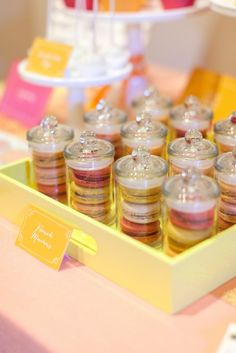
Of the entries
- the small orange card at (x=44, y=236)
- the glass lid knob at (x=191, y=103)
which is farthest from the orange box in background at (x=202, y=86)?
the small orange card at (x=44, y=236)

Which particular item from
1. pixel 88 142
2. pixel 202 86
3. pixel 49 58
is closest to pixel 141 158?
A: pixel 88 142

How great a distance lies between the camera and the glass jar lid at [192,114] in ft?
4.25

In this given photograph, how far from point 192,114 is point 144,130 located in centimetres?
16

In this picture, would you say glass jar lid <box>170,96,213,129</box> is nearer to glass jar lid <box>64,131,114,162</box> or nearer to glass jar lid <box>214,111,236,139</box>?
glass jar lid <box>214,111,236,139</box>

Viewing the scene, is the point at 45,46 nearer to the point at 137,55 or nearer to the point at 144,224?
the point at 137,55

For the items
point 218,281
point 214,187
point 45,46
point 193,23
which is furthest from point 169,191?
point 193,23

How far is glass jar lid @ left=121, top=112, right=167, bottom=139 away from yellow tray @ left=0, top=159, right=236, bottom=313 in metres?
0.22

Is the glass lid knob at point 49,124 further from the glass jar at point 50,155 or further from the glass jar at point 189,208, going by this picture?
the glass jar at point 189,208

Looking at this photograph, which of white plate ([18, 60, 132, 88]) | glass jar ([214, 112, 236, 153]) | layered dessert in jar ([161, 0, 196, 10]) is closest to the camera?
glass jar ([214, 112, 236, 153])

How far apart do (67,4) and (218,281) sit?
92 cm

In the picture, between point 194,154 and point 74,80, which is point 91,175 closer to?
point 194,154

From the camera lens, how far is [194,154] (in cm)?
108

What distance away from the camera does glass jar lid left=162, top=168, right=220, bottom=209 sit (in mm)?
932

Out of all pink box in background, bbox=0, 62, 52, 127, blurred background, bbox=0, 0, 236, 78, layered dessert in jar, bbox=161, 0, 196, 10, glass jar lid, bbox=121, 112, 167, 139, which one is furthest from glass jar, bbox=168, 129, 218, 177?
blurred background, bbox=0, 0, 236, 78
